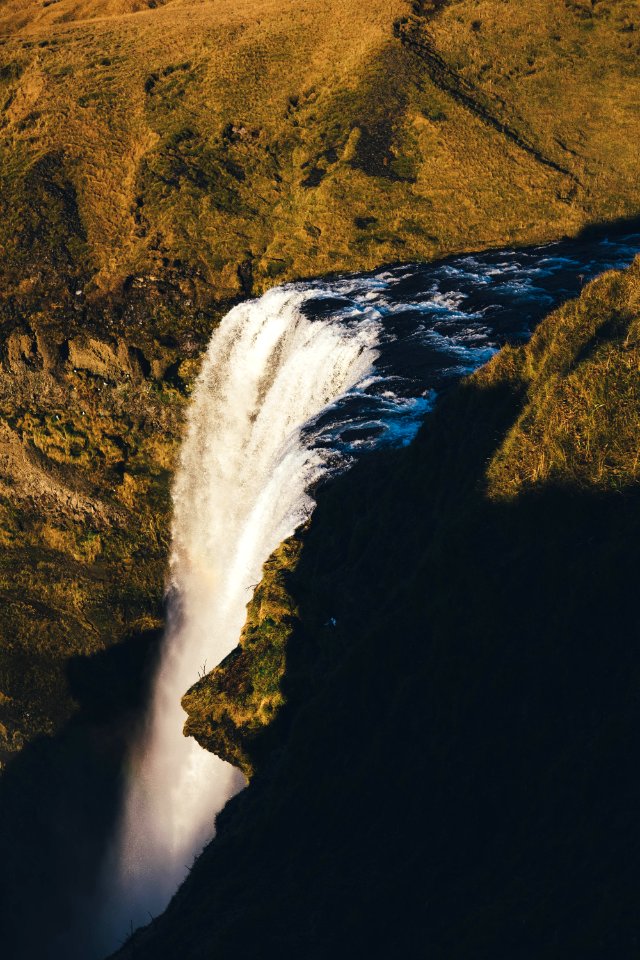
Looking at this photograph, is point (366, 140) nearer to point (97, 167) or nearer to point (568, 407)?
point (97, 167)

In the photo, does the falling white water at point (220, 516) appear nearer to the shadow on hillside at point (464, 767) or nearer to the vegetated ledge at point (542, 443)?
the vegetated ledge at point (542, 443)

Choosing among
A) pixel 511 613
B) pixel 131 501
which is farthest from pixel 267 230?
pixel 511 613

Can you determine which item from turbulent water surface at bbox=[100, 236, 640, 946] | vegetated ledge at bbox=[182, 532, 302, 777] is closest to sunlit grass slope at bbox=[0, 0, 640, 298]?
turbulent water surface at bbox=[100, 236, 640, 946]

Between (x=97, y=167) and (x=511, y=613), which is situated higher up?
(x=97, y=167)

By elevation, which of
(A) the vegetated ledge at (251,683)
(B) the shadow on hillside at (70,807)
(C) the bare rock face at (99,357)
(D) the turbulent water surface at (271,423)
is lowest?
(B) the shadow on hillside at (70,807)

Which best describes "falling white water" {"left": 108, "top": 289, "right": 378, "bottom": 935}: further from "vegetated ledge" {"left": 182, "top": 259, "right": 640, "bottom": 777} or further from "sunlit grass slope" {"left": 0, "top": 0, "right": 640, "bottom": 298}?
"sunlit grass slope" {"left": 0, "top": 0, "right": 640, "bottom": 298}

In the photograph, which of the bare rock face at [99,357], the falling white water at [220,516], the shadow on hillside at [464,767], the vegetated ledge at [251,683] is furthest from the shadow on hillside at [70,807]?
the shadow on hillside at [464,767]
